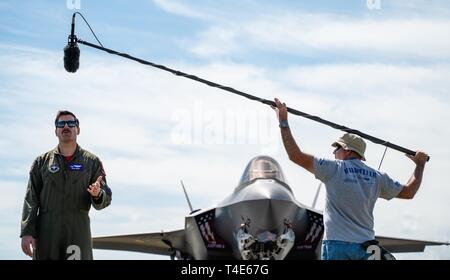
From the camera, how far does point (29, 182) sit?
8.17 meters

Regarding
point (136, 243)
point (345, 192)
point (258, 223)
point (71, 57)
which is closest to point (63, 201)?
point (71, 57)

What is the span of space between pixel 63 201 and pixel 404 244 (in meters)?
19.5

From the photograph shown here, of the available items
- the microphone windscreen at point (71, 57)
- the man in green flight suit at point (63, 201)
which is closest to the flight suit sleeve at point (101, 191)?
the man in green flight suit at point (63, 201)

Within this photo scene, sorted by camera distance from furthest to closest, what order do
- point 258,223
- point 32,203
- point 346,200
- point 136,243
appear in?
point 136,243, point 258,223, point 32,203, point 346,200

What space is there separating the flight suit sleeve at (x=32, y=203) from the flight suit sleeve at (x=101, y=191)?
0.58 metres

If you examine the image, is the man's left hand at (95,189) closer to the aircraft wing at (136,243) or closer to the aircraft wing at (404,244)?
the aircraft wing at (136,243)

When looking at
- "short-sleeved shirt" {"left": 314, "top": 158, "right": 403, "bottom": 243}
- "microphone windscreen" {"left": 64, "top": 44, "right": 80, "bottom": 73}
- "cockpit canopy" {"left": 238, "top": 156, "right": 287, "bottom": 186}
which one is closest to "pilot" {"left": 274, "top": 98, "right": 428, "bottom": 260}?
"short-sleeved shirt" {"left": 314, "top": 158, "right": 403, "bottom": 243}

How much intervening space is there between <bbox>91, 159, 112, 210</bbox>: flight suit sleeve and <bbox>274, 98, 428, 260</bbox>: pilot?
1.94m

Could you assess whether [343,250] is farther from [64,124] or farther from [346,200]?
[64,124]

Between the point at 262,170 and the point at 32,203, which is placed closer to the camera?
the point at 32,203

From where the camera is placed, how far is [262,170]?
52.0 feet

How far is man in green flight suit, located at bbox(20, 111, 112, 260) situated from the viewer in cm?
802
